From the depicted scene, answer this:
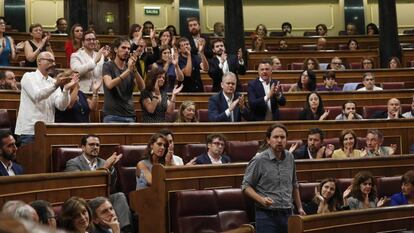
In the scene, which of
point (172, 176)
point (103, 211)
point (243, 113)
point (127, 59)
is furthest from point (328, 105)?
point (103, 211)

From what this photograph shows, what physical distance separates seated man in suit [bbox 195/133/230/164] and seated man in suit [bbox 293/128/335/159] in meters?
0.88

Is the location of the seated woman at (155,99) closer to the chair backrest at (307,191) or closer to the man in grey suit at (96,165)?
the man in grey suit at (96,165)

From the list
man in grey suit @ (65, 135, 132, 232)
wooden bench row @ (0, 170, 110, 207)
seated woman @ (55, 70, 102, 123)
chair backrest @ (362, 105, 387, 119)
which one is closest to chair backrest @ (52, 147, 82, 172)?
man in grey suit @ (65, 135, 132, 232)

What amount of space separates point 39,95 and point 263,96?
2.16 meters

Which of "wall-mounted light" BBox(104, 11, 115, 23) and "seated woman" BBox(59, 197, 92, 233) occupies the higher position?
"wall-mounted light" BBox(104, 11, 115, 23)

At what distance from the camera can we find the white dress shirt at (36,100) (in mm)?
4633

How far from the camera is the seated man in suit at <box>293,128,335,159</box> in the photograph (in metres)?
5.45

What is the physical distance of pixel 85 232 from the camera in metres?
3.11

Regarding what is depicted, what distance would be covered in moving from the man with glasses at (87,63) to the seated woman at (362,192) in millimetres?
2301

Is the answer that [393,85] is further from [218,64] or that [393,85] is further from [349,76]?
[218,64]

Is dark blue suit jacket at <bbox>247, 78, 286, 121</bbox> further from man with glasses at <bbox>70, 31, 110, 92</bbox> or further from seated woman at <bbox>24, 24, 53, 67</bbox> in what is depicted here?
seated woman at <bbox>24, 24, 53, 67</bbox>

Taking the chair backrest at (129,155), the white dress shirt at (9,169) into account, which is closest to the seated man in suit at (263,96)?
the chair backrest at (129,155)

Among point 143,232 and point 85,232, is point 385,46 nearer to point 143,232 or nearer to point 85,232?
point 143,232

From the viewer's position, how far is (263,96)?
20.0 ft
